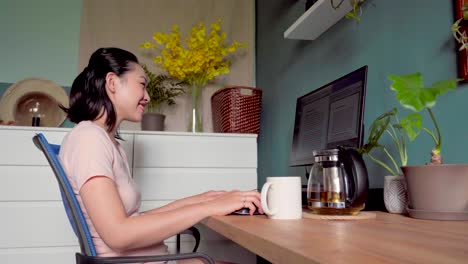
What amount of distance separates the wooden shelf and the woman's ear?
2.78 feet

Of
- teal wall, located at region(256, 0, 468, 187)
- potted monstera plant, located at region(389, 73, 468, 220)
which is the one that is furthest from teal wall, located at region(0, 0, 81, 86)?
potted monstera plant, located at region(389, 73, 468, 220)

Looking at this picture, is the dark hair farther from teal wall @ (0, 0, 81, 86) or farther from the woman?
teal wall @ (0, 0, 81, 86)

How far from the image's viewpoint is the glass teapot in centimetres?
96

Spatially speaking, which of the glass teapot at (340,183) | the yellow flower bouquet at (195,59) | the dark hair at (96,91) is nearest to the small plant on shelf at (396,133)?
the glass teapot at (340,183)

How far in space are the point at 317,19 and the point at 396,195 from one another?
936 millimetres

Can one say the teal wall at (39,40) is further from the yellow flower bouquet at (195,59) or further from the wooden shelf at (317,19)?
the wooden shelf at (317,19)

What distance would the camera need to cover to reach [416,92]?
66 centimetres

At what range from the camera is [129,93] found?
132 centimetres

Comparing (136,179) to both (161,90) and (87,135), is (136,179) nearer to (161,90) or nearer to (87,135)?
(161,90)

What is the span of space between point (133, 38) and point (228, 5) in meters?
0.77

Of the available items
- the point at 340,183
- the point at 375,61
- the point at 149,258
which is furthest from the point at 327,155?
the point at 375,61

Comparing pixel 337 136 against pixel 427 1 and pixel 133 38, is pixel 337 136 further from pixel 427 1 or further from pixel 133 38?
pixel 133 38

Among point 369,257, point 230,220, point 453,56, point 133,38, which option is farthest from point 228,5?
point 369,257

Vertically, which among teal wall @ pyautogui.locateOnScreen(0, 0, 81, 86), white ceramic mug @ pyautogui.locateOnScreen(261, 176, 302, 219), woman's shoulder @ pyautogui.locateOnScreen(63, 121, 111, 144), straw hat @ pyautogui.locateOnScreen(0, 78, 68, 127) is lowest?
white ceramic mug @ pyautogui.locateOnScreen(261, 176, 302, 219)
